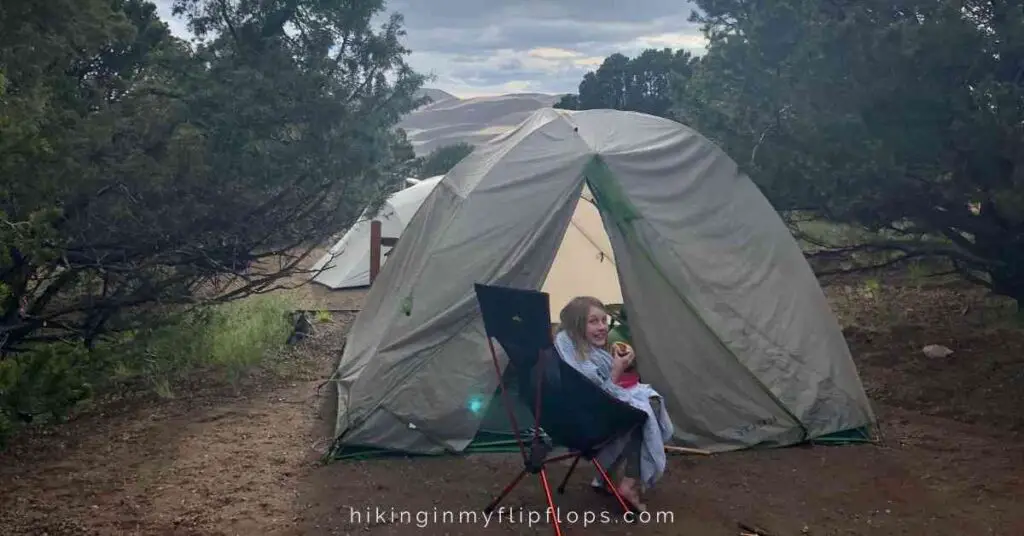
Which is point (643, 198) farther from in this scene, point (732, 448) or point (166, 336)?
point (166, 336)

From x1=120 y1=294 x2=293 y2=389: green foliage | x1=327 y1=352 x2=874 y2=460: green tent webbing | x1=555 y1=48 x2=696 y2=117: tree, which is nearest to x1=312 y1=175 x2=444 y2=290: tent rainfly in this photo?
x1=120 y1=294 x2=293 y2=389: green foliage

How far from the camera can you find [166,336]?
233 inches

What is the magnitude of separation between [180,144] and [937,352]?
570 cm

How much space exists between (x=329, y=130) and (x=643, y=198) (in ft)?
9.52

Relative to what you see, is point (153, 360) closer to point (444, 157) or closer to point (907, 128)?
point (907, 128)

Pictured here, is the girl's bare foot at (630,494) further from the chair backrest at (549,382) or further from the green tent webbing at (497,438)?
the green tent webbing at (497,438)

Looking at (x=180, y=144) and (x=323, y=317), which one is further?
(x=323, y=317)

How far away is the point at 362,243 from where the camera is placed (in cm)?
1195

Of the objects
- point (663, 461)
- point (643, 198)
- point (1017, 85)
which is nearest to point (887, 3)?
point (1017, 85)

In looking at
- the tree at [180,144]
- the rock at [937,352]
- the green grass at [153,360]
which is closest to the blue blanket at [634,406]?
the green grass at [153,360]

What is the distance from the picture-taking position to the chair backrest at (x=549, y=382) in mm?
3619

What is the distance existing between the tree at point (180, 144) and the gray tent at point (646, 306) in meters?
1.84

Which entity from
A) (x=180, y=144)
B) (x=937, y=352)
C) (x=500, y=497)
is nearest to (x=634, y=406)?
(x=500, y=497)

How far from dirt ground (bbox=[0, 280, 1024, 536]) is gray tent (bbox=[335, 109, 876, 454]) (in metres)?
0.26
